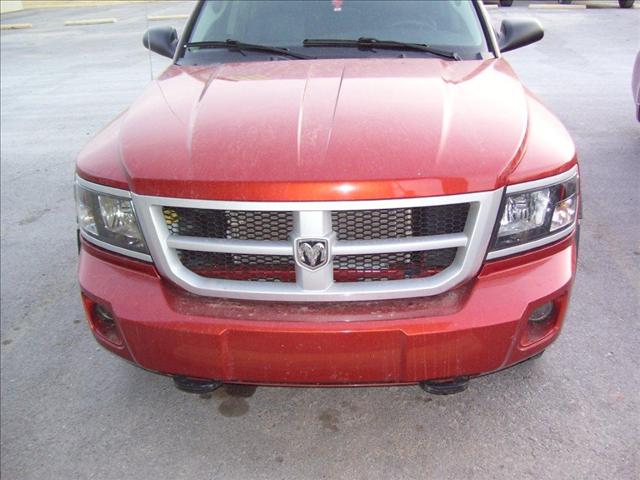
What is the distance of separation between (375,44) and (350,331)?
1739 millimetres

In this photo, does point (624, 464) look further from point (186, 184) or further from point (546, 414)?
point (186, 184)

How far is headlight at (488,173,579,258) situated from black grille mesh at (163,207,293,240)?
27.2 inches

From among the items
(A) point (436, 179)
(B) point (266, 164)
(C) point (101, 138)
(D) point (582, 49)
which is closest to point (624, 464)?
(A) point (436, 179)

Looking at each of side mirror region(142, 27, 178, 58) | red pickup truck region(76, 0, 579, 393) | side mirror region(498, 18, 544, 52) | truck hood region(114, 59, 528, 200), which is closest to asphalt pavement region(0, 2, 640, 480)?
red pickup truck region(76, 0, 579, 393)

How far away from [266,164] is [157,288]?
57 centimetres

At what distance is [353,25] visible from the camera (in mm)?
3182

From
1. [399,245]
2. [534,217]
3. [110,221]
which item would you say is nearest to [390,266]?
[399,245]

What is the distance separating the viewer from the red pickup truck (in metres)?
1.86

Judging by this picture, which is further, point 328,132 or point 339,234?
point 328,132

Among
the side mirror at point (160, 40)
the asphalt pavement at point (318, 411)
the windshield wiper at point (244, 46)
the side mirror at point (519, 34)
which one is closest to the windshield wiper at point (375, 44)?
the windshield wiper at point (244, 46)

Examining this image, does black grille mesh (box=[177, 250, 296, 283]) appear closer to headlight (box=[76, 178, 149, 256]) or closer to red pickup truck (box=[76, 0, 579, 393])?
red pickup truck (box=[76, 0, 579, 393])

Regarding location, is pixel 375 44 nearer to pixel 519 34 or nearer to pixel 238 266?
pixel 519 34

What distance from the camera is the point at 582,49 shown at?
10500 mm

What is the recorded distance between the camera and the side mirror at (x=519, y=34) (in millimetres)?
3533
